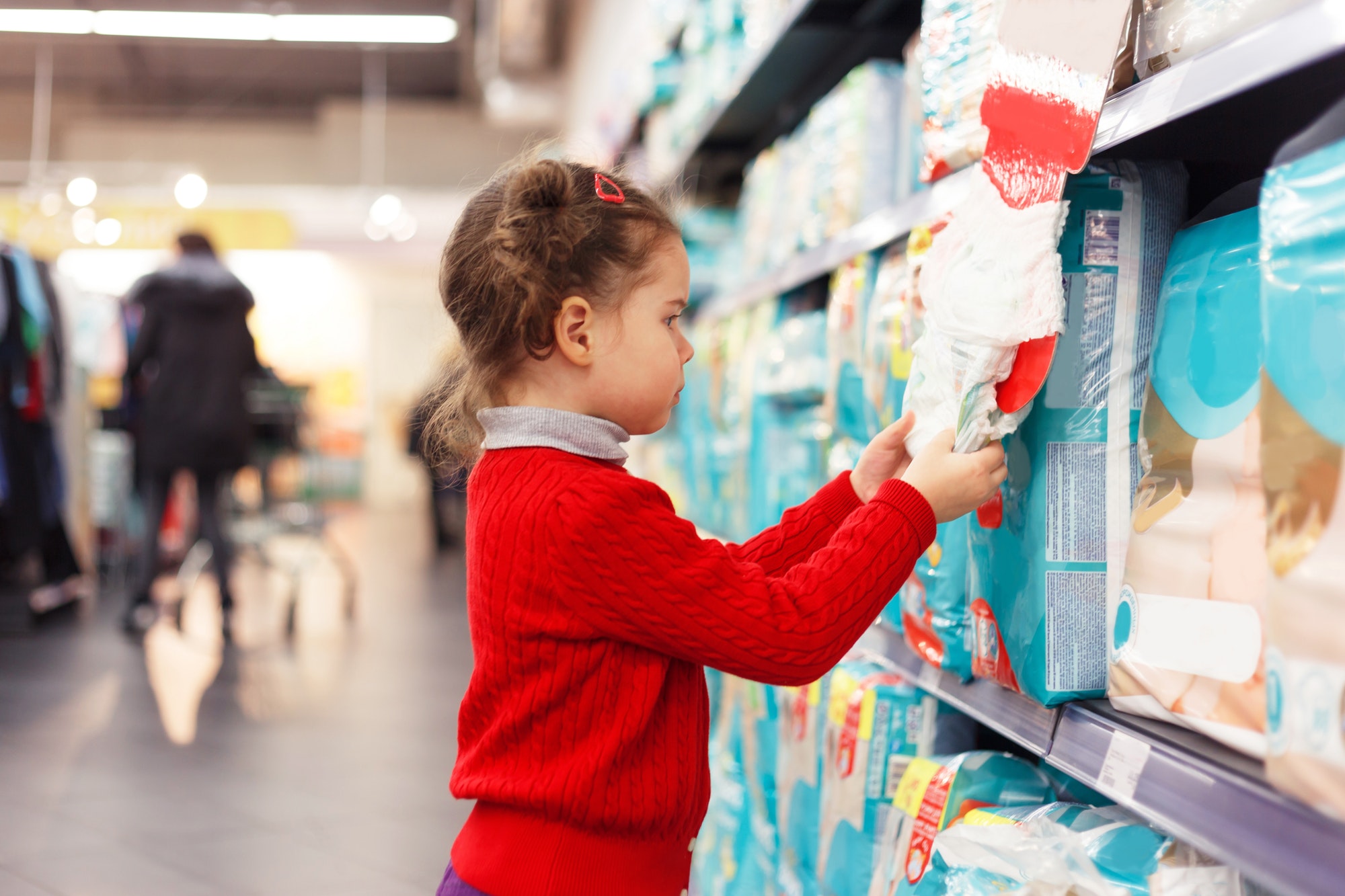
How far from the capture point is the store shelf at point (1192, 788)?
594 mm

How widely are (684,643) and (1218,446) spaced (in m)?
0.42

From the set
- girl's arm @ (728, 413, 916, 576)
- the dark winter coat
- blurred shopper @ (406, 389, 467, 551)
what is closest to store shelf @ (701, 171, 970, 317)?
girl's arm @ (728, 413, 916, 576)

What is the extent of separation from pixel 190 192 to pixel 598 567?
1072 centimetres

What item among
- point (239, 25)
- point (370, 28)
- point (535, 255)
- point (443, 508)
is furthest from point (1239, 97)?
point (239, 25)

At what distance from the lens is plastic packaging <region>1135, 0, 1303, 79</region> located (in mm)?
696

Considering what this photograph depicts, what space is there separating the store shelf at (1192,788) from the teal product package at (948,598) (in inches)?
3.5

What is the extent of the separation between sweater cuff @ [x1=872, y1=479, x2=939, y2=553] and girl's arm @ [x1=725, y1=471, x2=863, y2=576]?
0.20 meters

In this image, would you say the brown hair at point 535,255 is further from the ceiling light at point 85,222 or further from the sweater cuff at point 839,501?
the ceiling light at point 85,222

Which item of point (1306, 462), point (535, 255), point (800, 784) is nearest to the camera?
point (1306, 462)

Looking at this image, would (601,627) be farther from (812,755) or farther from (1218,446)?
(812,755)

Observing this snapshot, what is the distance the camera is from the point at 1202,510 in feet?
2.56

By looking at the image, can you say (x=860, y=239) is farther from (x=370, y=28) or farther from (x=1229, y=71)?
(x=370, y=28)

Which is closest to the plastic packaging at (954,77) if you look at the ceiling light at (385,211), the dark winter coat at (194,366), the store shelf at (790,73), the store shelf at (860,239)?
the store shelf at (860,239)

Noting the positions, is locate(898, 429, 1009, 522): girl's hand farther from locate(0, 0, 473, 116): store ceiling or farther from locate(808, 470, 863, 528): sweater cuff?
locate(0, 0, 473, 116): store ceiling
